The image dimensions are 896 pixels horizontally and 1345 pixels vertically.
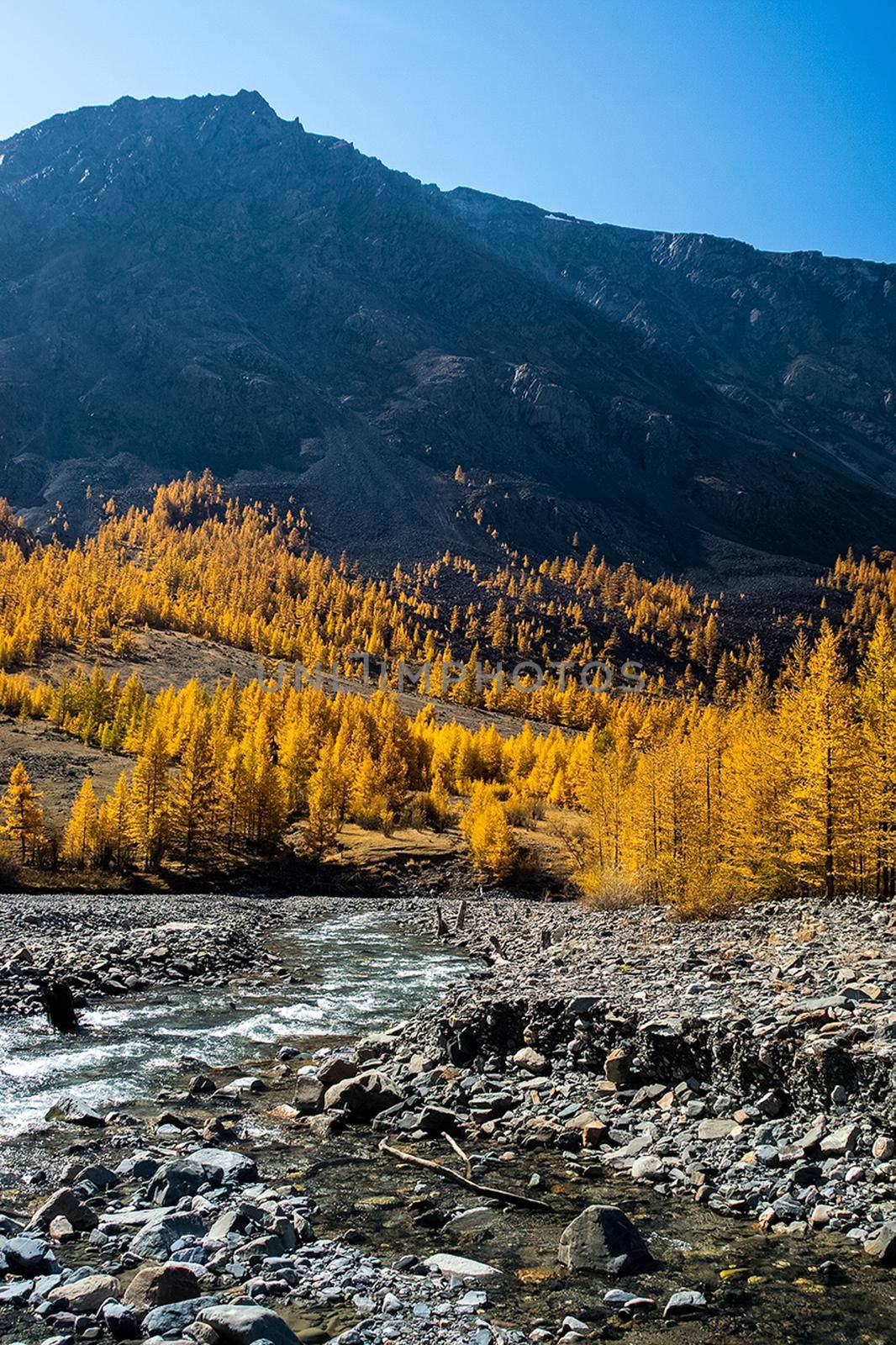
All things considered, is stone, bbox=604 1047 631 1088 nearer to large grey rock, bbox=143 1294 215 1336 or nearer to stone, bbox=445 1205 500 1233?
stone, bbox=445 1205 500 1233

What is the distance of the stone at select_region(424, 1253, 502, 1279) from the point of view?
1037 centimetres

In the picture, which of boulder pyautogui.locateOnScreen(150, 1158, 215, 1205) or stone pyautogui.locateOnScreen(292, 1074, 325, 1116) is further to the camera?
stone pyautogui.locateOnScreen(292, 1074, 325, 1116)

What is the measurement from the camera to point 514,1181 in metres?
13.4

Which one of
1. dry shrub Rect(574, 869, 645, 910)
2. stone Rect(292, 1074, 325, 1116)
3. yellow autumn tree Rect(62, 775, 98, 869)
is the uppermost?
stone Rect(292, 1074, 325, 1116)

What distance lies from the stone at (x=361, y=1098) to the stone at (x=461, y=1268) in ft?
20.4

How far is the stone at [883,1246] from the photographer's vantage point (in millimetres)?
10352

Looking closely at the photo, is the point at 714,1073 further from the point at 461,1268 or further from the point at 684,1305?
the point at 461,1268

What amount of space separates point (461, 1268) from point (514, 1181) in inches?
123

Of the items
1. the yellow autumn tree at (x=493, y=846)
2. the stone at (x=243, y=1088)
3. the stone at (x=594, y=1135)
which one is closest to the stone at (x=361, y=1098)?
the stone at (x=243, y=1088)

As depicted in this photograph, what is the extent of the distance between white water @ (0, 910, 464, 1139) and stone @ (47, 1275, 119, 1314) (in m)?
7.32

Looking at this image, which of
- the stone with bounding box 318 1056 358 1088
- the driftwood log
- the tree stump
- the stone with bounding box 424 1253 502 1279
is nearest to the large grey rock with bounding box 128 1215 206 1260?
the stone with bounding box 424 1253 502 1279

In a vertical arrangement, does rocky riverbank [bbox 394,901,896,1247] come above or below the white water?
above

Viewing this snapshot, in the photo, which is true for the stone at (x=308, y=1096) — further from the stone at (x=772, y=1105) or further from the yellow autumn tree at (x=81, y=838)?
the yellow autumn tree at (x=81, y=838)

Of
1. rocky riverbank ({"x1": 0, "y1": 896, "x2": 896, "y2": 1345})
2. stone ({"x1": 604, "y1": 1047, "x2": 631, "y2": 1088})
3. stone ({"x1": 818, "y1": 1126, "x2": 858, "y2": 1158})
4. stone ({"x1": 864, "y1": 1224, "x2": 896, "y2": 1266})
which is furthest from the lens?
stone ({"x1": 604, "y1": 1047, "x2": 631, "y2": 1088})
